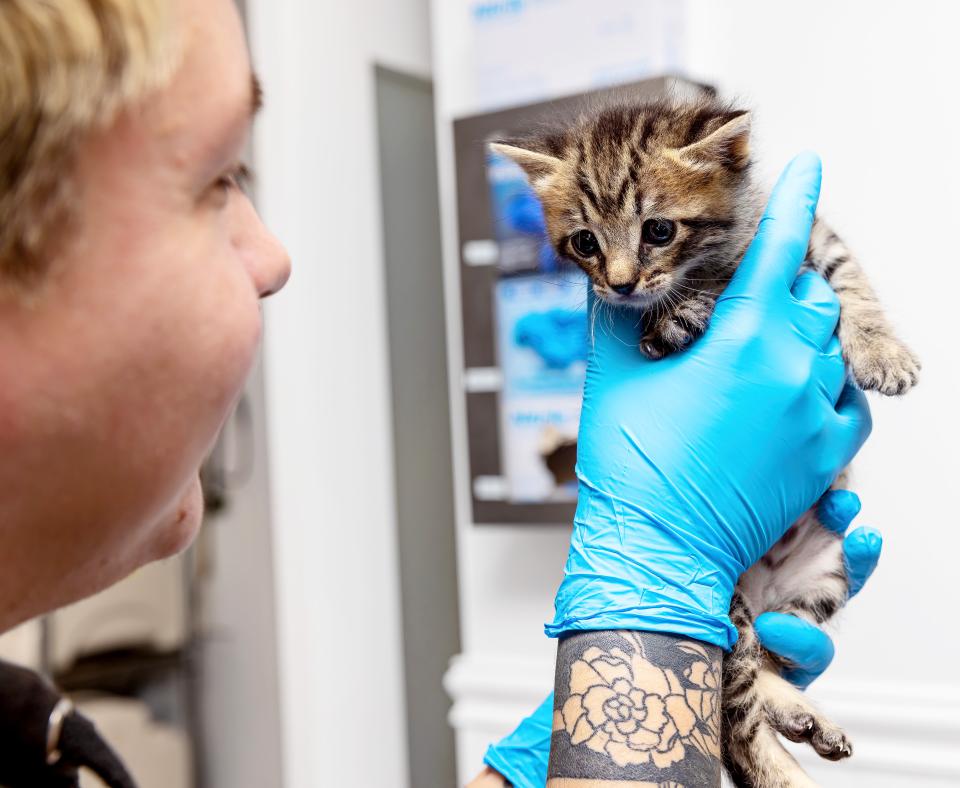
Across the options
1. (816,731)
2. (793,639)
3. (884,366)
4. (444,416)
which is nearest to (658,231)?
(884,366)

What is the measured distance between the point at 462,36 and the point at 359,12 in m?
0.58

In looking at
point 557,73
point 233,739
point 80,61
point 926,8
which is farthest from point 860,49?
point 233,739

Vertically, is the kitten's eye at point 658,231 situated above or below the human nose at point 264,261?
above

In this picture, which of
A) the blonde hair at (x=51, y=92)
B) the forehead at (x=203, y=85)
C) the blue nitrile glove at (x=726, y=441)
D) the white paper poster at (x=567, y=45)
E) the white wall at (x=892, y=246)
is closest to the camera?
the blonde hair at (x=51, y=92)

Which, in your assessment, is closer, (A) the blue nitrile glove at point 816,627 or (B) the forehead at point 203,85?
(B) the forehead at point 203,85

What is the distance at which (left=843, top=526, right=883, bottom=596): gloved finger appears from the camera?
137 centimetres

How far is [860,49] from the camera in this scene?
1881 mm

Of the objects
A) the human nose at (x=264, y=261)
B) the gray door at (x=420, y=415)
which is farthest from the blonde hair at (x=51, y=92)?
the gray door at (x=420, y=415)

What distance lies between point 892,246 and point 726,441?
0.77m

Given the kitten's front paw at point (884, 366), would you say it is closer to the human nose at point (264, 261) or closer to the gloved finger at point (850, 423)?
the gloved finger at point (850, 423)

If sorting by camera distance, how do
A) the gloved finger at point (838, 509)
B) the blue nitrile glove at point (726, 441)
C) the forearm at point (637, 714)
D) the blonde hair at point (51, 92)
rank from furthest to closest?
the gloved finger at point (838, 509), the blue nitrile glove at point (726, 441), the forearm at point (637, 714), the blonde hair at point (51, 92)

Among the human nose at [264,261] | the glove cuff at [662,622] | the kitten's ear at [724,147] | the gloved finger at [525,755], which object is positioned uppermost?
the kitten's ear at [724,147]

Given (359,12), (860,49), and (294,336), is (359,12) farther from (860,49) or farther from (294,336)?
(860,49)

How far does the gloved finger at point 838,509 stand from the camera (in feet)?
4.65
